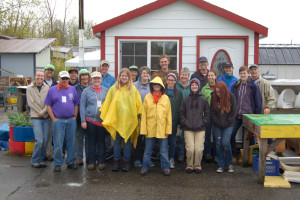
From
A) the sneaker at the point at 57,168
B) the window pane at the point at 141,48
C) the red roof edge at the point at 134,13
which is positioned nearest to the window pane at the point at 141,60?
the window pane at the point at 141,48

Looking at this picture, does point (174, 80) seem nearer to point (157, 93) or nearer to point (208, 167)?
point (157, 93)

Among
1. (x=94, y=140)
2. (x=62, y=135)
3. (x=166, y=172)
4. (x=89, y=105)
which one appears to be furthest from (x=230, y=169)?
(x=62, y=135)

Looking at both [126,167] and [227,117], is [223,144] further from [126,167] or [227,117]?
[126,167]

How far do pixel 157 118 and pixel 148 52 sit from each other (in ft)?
8.39

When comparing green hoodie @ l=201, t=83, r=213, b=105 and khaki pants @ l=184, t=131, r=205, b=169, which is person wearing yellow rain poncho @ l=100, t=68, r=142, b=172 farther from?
green hoodie @ l=201, t=83, r=213, b=105

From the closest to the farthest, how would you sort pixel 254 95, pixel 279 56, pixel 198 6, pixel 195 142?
pixel 195 142 → pixel 254 95 → pixel 198 6 → pixel 279 56

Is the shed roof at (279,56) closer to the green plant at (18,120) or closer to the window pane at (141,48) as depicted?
the window pane at (141,48)

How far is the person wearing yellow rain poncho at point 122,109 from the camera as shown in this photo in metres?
5.06

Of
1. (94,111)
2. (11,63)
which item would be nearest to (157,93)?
(94,111)

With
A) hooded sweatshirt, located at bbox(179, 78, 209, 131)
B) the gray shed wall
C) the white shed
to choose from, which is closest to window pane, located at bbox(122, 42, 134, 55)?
the white shed

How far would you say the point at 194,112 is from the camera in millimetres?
5113

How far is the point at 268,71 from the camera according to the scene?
13109 millimetres

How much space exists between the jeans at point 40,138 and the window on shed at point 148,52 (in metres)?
2.58

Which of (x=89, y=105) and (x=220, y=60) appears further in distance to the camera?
(x=220, y=60)
